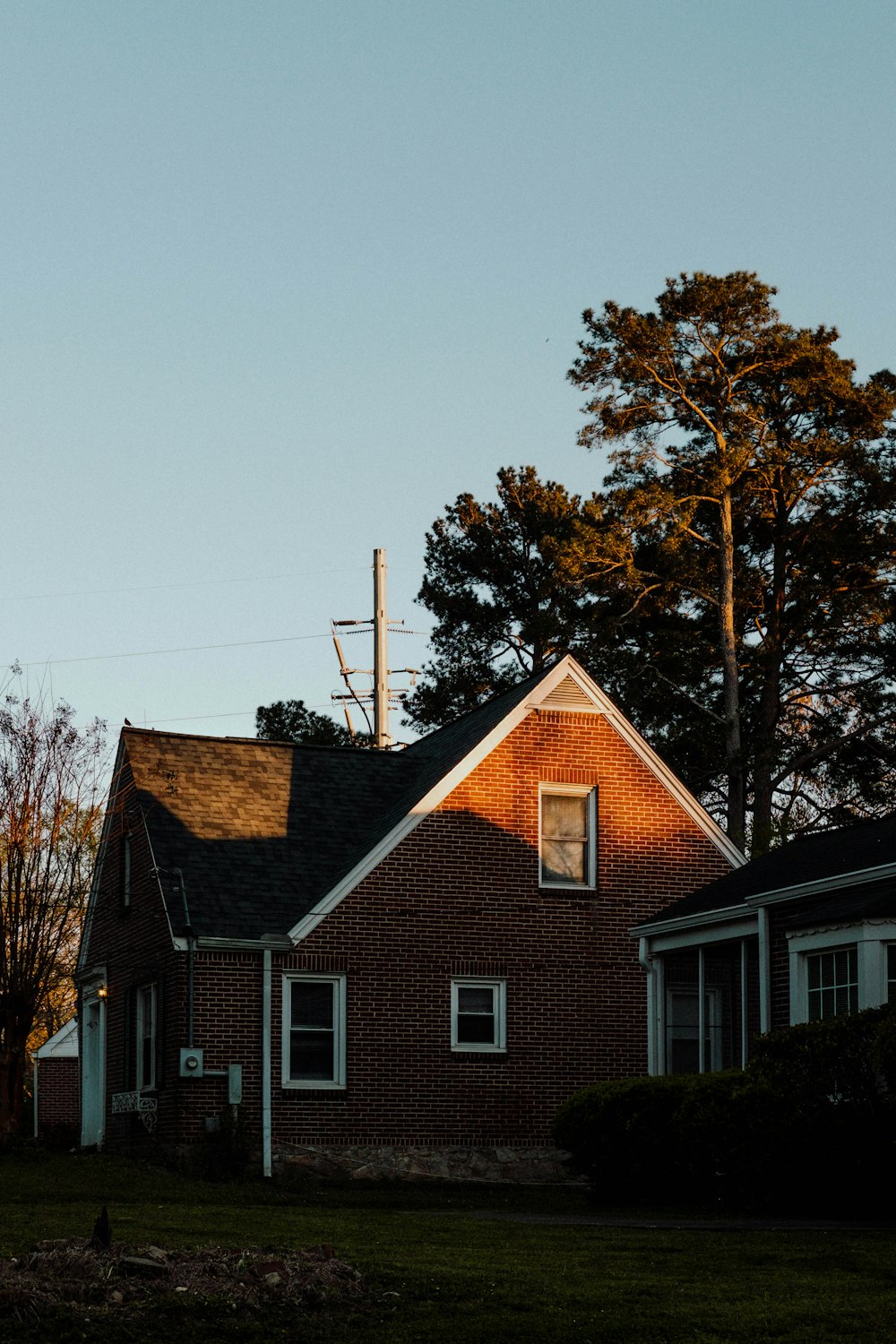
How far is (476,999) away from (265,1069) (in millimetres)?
3613

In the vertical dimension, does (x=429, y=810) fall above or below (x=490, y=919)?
above

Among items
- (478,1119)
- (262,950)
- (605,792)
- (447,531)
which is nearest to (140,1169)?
(262,950)

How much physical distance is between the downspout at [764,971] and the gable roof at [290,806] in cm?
543

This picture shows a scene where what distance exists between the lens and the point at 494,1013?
25344 mm

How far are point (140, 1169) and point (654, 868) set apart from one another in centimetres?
959

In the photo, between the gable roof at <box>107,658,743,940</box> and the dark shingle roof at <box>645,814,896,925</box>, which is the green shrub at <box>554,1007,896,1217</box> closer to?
the dark shingle roof at <box>645,814,896,925</box>

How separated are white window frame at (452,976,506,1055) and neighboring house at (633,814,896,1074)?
2.19m

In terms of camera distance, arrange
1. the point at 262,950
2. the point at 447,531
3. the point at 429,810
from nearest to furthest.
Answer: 1. the point at 262,950
2. the point at 429,810
3. the point at 447,531

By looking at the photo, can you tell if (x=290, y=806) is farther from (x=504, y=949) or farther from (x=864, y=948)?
(x=864, y=948)

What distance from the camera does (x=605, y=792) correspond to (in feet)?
87.6

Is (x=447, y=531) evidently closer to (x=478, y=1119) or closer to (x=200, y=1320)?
(x=478, y=1119)

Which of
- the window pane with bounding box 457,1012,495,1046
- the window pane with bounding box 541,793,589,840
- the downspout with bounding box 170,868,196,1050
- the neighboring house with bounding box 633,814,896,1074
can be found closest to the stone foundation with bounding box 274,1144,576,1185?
the window pane with bounding box 457,1012,495,1046

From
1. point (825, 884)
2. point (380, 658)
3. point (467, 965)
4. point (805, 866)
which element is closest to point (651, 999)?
point (467, 965)

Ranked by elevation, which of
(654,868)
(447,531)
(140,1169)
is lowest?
(140,1169)
